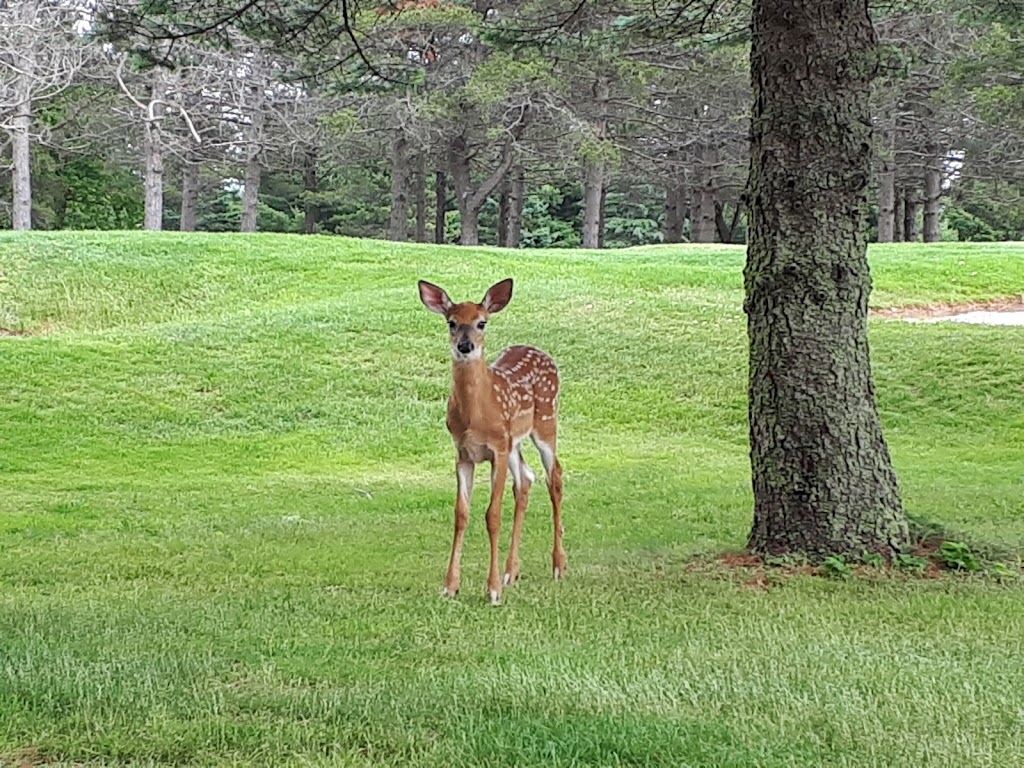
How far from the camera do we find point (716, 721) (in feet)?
11.0

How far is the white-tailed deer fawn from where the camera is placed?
18.2 feet

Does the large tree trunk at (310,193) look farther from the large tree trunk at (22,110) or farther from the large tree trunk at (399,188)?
the large tree trunk at (22,110)

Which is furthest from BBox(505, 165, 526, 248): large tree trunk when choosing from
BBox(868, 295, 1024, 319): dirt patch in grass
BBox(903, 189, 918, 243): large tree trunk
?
BBox(868, 295, 1024, 319): dirt patch in grass

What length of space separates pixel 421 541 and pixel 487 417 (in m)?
2.25

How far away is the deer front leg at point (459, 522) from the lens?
557cm

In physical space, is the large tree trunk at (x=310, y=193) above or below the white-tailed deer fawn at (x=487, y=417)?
above

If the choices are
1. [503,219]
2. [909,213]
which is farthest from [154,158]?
[909,213]

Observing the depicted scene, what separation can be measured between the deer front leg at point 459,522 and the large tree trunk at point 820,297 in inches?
66.5

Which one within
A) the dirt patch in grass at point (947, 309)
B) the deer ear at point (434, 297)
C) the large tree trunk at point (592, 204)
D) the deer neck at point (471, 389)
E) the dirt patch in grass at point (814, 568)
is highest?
the large tree trunk at point (592, 204)

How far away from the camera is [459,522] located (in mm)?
5688

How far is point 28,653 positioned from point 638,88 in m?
28.8

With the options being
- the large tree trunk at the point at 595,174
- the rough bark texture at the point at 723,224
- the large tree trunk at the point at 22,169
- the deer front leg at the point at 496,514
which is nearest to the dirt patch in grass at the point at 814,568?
the deer front leg at the point at 496,514

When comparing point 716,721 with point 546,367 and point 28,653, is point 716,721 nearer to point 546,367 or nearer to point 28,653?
point 28,653

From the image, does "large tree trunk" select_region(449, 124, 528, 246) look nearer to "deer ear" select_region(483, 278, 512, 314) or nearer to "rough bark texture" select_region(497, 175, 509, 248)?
"rough bark texture" select_region(497, 175, 509, 248)
